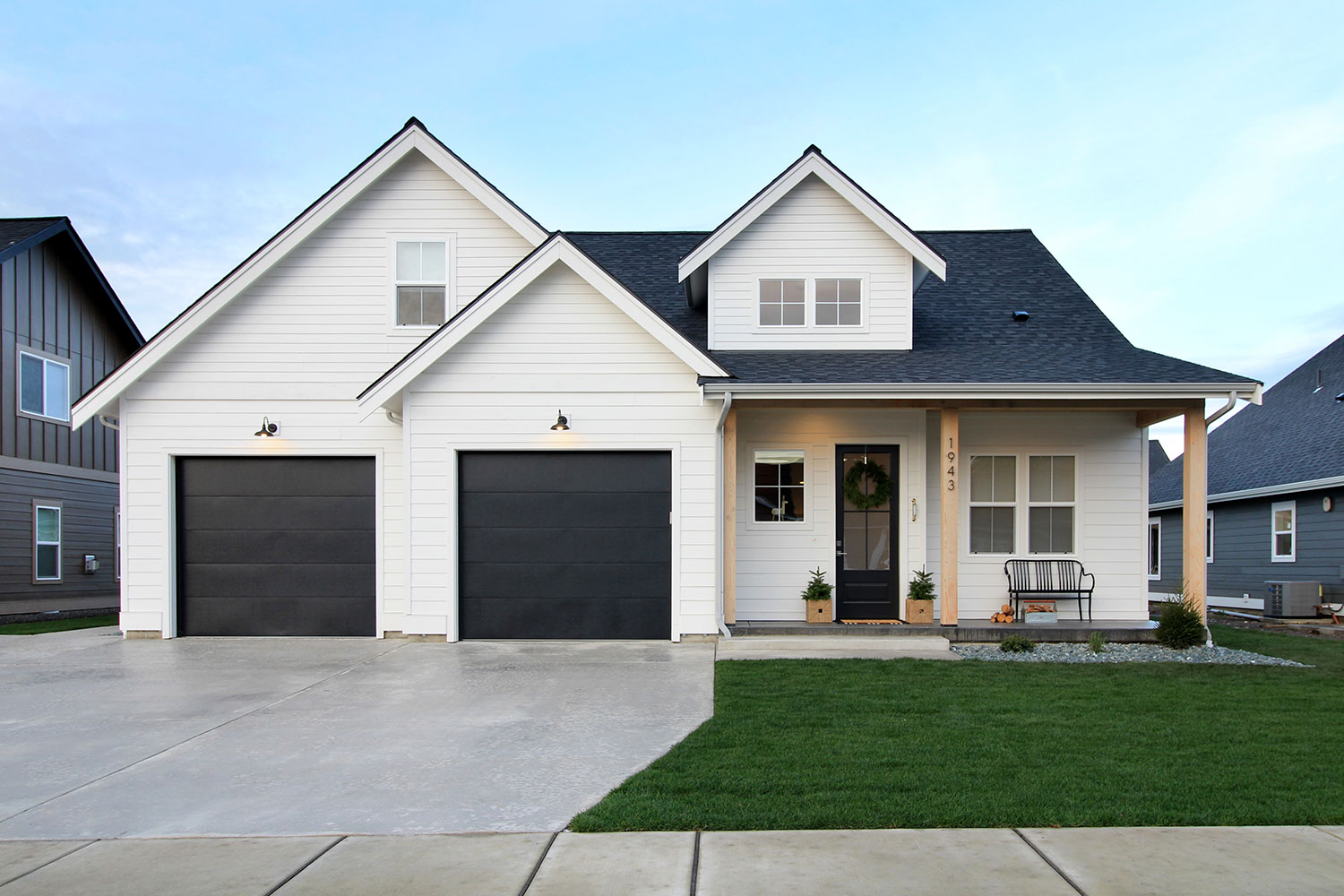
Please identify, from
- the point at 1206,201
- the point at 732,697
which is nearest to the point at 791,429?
the point at 732,697

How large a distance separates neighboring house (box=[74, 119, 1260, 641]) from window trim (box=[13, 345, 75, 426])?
6.17 meters

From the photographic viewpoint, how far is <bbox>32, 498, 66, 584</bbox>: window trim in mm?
15945

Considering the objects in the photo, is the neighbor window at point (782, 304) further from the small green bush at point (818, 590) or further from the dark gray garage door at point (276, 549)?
the dark gray garage door at point (276, 549)

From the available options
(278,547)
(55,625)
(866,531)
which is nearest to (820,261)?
(866,531)

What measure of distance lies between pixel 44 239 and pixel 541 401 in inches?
469

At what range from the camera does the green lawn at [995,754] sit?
172 inches

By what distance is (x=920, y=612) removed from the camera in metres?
10.7

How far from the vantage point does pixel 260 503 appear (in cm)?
1139

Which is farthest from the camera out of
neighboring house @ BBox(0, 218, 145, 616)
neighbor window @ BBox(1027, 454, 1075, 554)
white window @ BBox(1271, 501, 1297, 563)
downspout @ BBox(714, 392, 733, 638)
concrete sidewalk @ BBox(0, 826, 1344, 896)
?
white window @ BBox(1271, 501, 1297, 563)

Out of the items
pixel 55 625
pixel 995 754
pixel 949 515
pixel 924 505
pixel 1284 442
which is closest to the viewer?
pixel 995 754

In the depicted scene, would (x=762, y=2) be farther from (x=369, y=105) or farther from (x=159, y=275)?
(x=159, y=275)

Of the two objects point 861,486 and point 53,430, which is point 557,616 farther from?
point 53,430

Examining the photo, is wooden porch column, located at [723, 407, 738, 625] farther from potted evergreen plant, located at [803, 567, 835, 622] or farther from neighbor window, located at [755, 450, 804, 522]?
potted evergreen plant, located at [803, 567, 835, 622]

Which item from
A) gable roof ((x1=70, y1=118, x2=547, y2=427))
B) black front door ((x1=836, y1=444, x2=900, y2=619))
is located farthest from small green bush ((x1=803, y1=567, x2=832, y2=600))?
gable roof ((x1=70, y1=118, x2=547, y2=427))
